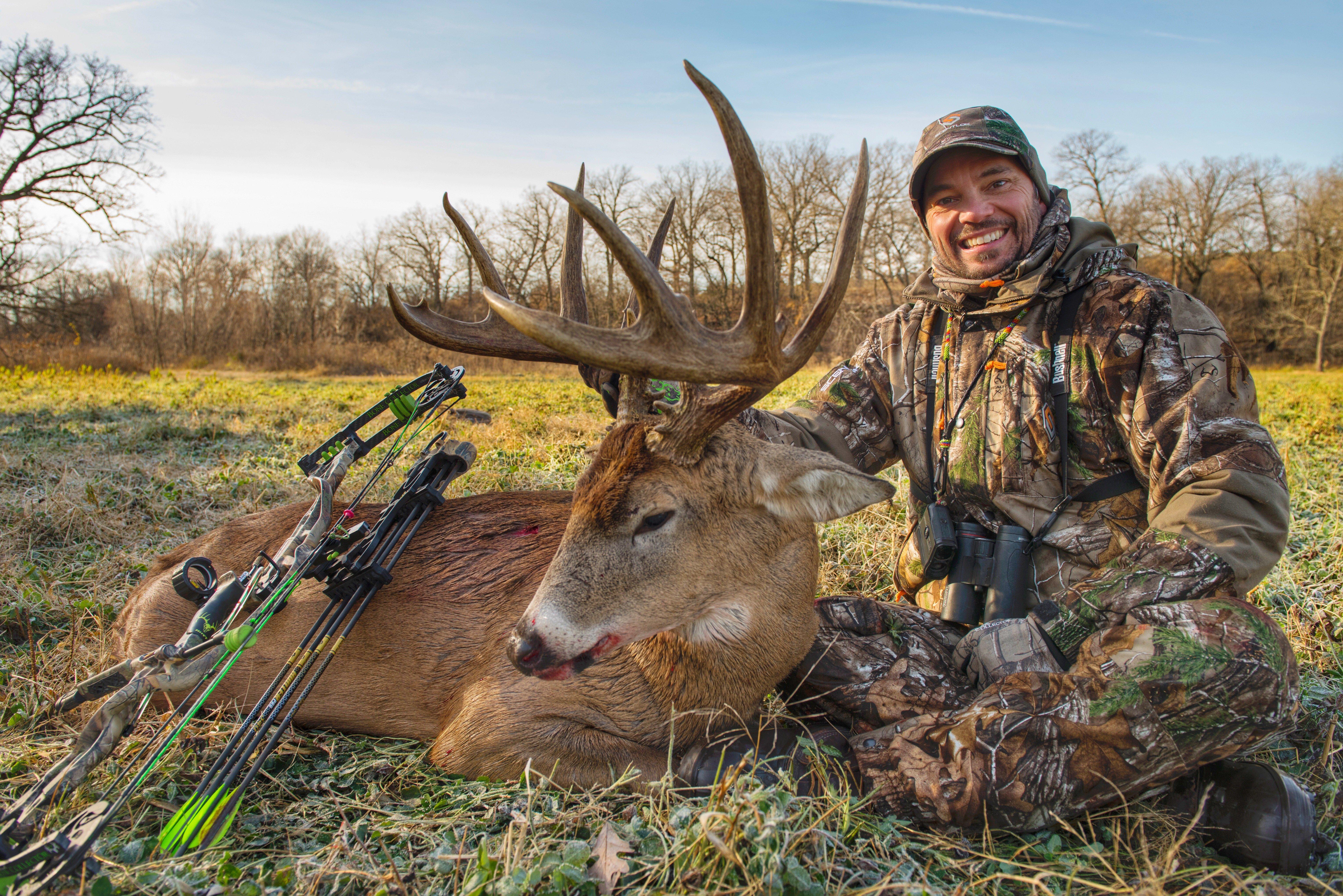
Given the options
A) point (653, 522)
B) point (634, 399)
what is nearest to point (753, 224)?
point (634, 399)

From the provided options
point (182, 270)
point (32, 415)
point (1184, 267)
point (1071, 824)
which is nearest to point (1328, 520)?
point (1071, 824)

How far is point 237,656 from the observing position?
2705 millimetres

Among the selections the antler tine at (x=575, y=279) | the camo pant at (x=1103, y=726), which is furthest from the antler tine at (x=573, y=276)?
the camo pant at (x=1103, y=726)

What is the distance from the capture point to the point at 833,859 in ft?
7.15

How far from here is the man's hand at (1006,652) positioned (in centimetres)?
287

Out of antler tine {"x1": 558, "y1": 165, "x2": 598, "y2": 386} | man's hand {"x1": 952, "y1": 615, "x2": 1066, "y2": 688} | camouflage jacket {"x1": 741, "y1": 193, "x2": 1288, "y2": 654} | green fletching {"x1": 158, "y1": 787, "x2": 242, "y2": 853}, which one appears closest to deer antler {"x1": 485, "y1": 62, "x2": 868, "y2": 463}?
antler tine {"x1": 558, "y1": 165, "x2": 598, "y2": 386}

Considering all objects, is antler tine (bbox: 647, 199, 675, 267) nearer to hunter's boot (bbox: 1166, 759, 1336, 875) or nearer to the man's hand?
the man's hand

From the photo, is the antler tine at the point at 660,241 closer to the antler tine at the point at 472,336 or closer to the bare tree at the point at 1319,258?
the antler tine at the point at 472,336

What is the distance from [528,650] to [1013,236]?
3.04 m

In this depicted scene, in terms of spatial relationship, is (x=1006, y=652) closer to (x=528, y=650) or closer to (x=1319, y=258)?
(x=528, y=650)

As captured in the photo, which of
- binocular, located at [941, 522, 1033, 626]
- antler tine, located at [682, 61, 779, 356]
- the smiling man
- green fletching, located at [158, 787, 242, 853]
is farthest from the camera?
binocular, located at [941, 522, 1033, 626]

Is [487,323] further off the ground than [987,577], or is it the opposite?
[487,323]

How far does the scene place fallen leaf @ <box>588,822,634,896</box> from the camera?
2.13 m

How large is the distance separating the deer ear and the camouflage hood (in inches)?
55.9
